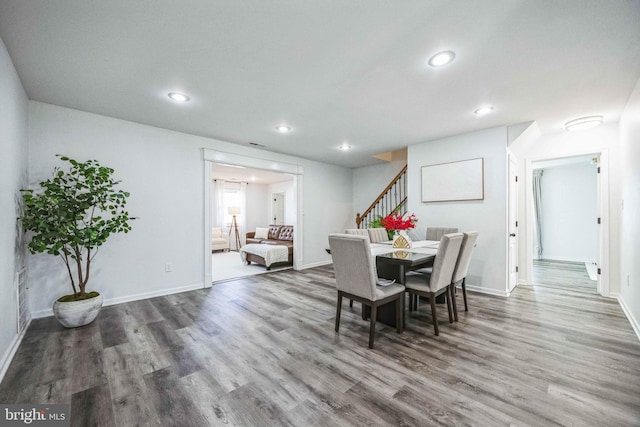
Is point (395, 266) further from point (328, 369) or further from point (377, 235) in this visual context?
point (377, 235)

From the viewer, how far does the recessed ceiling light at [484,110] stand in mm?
3004

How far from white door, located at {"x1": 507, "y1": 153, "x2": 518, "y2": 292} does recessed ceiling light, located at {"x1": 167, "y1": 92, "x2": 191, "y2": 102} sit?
4.34 m

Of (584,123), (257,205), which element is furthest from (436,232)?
(257,205)

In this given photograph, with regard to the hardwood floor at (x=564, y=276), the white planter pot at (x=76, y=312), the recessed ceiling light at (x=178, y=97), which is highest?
the recessed ceiling light at (x=178, y=97)

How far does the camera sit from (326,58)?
2.07 m

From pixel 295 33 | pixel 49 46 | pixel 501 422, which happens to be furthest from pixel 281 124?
pixel 501 422

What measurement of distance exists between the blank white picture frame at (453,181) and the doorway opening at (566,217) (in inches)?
111

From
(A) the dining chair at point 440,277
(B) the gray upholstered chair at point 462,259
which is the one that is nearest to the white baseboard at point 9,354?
(A) the dining chair at point 440,277

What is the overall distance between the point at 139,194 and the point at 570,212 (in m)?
8.82

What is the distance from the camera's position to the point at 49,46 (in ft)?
6.32

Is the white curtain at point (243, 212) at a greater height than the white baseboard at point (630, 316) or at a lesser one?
greater

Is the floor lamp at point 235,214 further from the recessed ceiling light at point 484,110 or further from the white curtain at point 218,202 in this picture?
the recessed ceiling light at point 484,110

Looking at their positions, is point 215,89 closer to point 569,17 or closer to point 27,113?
point 27,113

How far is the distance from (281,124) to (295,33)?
6.00 feet
